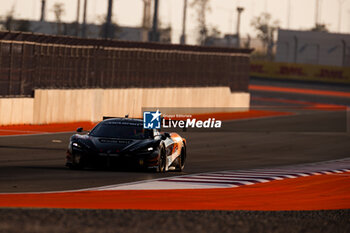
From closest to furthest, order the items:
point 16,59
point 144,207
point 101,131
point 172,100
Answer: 1. point 144,207
2. point 101,131
3. point 16,59
4. point 172,100

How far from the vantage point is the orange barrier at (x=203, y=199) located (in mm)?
14305

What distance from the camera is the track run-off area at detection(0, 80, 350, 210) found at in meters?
15.1

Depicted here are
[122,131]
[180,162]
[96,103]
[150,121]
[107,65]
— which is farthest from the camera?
[107,65]

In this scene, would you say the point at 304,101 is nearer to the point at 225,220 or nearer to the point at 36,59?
the point at 36,59

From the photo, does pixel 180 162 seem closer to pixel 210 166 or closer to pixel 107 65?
pixel 210 166

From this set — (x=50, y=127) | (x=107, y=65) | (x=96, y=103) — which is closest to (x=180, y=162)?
(x=50, y=127)

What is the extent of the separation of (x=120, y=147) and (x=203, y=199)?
420 centimetres

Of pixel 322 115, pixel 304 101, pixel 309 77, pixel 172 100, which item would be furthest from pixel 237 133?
pixel 309 77

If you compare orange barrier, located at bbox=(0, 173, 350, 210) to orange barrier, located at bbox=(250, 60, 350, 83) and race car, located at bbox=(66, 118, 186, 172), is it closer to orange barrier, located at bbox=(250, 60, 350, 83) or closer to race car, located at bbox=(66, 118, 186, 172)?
race car, located at bbox=(66, 118, 186, 172)

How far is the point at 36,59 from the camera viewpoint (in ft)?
126

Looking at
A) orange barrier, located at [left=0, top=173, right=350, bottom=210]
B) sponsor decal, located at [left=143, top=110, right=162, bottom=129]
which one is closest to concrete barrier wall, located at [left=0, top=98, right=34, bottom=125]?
sponsor decal, located at [left=143, top=110, right=162, bottom=129]

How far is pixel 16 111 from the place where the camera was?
118 ft

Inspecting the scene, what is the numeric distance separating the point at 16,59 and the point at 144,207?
78.9 feet

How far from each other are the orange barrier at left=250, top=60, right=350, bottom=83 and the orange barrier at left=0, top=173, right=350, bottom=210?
7138 cm
